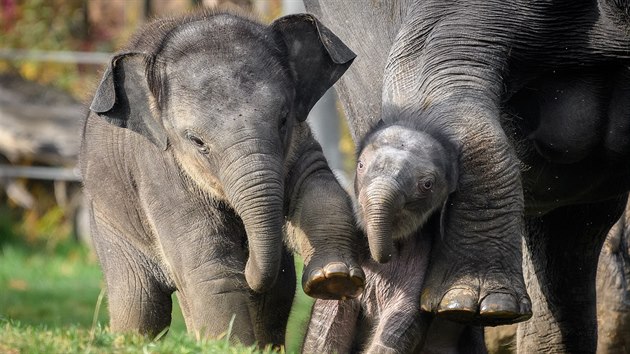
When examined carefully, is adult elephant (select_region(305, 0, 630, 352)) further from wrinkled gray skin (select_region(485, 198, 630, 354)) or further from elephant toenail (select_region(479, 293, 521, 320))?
wrinkled gray skin (select_region(485, 198, 630, 354))

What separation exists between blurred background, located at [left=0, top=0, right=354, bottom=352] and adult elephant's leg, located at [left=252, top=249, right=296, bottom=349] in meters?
3.22

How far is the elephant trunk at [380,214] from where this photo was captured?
4738mm

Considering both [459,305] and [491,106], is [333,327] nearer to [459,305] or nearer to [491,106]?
[459,305]

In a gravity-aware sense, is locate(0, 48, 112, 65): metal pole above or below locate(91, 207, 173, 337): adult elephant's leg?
below

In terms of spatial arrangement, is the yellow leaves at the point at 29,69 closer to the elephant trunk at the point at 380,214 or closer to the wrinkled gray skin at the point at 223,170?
the wrinkled gray skin at the point at 223,170

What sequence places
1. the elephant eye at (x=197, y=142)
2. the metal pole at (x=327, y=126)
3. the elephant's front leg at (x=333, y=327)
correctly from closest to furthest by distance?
the elephant eye at (x=197, y=142) → the elephant's front leg at (x=333, y=327) → the metal pole at (x=327, y=126)

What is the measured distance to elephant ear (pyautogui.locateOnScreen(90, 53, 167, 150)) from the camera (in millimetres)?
5578

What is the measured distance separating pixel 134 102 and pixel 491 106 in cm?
137

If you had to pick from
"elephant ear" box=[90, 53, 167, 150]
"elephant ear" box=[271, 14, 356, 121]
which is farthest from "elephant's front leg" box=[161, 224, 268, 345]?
"elephant ear" box=[271, 14, 356, 121]

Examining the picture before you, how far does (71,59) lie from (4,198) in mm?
1534

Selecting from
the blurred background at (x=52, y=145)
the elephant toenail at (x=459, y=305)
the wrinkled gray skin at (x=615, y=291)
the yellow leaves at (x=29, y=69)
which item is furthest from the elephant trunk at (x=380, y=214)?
the yellow leaves at (x=29, y=69)

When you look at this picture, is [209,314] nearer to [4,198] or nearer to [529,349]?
[529,349]

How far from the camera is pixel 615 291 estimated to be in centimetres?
756

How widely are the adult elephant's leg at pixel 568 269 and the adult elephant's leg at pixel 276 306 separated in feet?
4.80
